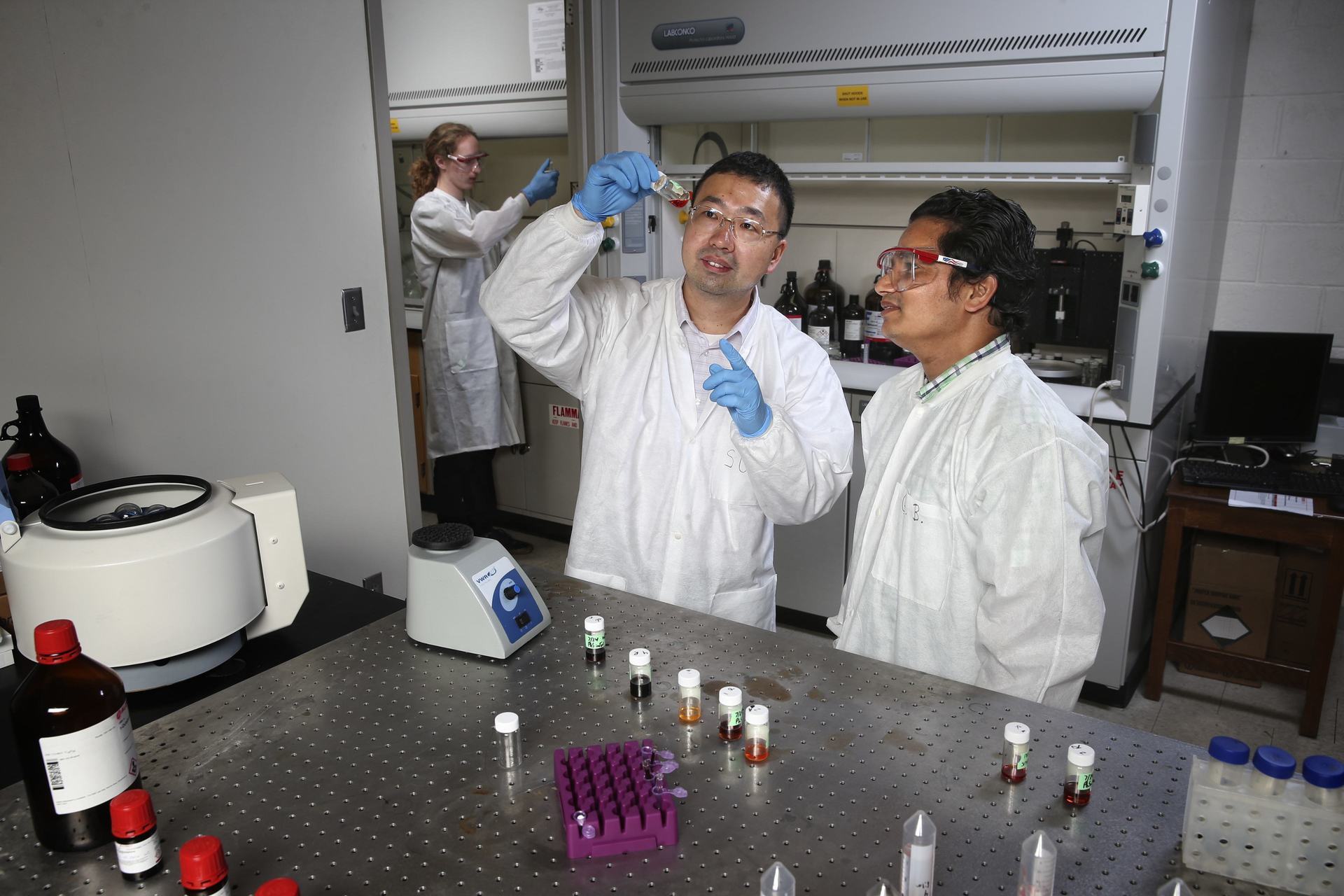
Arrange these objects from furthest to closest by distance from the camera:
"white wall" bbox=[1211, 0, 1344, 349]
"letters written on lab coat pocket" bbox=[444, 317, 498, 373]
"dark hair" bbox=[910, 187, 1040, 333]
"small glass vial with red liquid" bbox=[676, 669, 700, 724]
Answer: "letters written on lab coat pocket" bbox=[444, 317, 498, 373] < "white wall" bbox=[1211, 0, 1344, 349] < "dark hair" bbox=[910, 187, 1040, 333] < "small glass vial with red liquid" bbox=[676, 669, 700, 724]

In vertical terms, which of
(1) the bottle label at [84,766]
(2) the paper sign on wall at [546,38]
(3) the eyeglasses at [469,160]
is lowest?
(1) the bottle label at [84,766]

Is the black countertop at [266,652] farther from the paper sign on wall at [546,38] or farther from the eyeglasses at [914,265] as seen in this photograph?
the paper sign on wall at [546,38]

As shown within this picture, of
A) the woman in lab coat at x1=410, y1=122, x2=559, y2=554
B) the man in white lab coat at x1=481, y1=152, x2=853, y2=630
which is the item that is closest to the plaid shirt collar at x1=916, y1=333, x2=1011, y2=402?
the man in white lab coat at x1=481, y1=152, x2=853, y2=630

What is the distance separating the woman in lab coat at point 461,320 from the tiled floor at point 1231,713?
1.81m

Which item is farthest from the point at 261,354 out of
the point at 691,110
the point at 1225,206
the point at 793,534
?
the point at 1225,206

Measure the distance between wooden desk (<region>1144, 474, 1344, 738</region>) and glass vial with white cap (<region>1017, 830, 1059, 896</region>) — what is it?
2.07m

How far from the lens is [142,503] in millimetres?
1386

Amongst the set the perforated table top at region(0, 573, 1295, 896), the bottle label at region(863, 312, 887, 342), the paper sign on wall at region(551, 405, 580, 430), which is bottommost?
the paper sign on wall at region(551, 405, 580, 430)

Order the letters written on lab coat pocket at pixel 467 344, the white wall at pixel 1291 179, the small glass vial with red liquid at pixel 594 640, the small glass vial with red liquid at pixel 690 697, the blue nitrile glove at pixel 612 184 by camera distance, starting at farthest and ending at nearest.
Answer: the letters written on lab coat pocket at pixel 467 344 → the white wall at pixel 1291 179 → the blue nitrile glove at pixel 612 184 → the small glass vial with red liquid at pixel 594 640 → the small glass vial with red liquid at pixel 690 697

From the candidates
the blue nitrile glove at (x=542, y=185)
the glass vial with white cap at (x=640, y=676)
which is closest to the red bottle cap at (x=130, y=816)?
the glass vial with white cap at (x=640, y=676)

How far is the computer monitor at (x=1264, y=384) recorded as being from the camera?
9.01 ft

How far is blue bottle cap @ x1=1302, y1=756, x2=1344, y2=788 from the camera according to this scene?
2.81ft

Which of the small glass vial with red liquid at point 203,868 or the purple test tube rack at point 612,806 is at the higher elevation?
the small glass vial with red liquid at point 203,868

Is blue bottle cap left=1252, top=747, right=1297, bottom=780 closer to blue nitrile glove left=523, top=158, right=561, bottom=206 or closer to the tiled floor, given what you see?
the tiled floor
